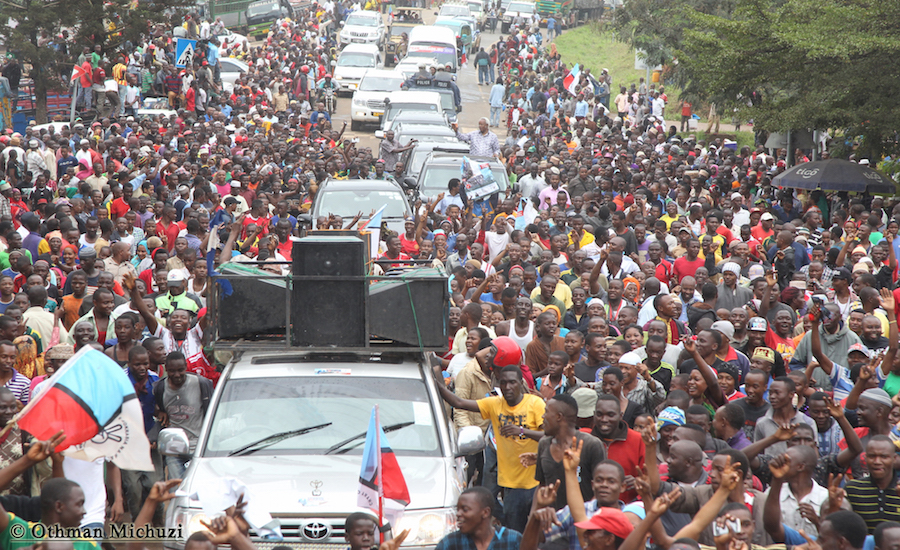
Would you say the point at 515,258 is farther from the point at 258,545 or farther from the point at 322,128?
the point at 322,128

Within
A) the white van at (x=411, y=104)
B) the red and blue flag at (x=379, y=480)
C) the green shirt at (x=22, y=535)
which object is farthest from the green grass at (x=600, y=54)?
the green shirt at (x=22, y=535)

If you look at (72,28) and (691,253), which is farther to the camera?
(72,28)

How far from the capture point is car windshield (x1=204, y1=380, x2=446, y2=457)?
6.38m

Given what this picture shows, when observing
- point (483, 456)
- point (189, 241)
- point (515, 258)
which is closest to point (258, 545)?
point (483, 456)

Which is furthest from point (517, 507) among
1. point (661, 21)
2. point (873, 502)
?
point (661, 21)

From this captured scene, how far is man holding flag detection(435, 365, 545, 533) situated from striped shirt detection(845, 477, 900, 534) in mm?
2039

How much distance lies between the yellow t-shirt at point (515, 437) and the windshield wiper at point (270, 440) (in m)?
1.28

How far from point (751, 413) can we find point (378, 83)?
82.5ft

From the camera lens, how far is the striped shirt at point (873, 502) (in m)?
5.51

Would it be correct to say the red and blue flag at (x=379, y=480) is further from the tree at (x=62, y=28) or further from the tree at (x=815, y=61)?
the tree at (x=62, y=28)

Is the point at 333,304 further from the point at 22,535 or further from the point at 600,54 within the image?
the point at 600,54

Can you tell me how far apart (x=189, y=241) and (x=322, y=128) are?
1459cm

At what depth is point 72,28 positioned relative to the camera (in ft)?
85.3

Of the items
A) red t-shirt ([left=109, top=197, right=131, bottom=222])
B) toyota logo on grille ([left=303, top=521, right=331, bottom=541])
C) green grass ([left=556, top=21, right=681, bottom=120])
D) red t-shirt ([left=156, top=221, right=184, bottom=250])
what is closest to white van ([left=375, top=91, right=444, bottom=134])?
red t-shirt ([left=109, top=197, right=131, bottom=222])
